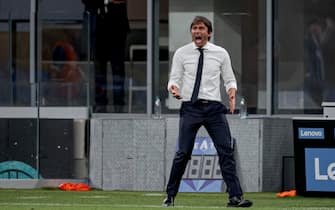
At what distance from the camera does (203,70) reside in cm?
1281

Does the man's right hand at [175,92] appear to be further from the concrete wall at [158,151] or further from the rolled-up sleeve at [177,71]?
the concrete wall at [158,151]

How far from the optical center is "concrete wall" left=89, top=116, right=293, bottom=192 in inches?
727

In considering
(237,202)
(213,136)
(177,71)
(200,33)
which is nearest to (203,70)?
(177,71)

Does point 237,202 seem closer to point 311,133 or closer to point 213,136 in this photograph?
point 213,136

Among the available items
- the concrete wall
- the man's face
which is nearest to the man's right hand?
the man's face

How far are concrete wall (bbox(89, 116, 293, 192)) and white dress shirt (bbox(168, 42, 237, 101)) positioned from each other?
5617mm

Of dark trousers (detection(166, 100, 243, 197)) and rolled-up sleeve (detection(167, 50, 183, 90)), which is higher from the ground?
rolled-up sleeve (detection(167, 50, 183, 90))

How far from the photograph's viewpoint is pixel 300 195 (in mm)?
17062

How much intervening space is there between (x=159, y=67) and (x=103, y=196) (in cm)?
402

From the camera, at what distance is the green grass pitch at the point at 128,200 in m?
13.8

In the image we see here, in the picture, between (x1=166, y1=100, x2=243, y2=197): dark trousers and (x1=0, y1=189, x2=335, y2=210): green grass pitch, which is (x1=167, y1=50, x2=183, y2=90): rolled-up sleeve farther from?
(x1=0, y1=189, x2=335, y2=210): green grass pitch

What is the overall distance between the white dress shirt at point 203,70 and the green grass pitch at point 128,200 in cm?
124

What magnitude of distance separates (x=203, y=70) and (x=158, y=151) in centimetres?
604

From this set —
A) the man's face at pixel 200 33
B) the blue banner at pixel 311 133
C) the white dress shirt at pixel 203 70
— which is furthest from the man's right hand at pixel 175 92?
the blue banner at pixel 311 133
